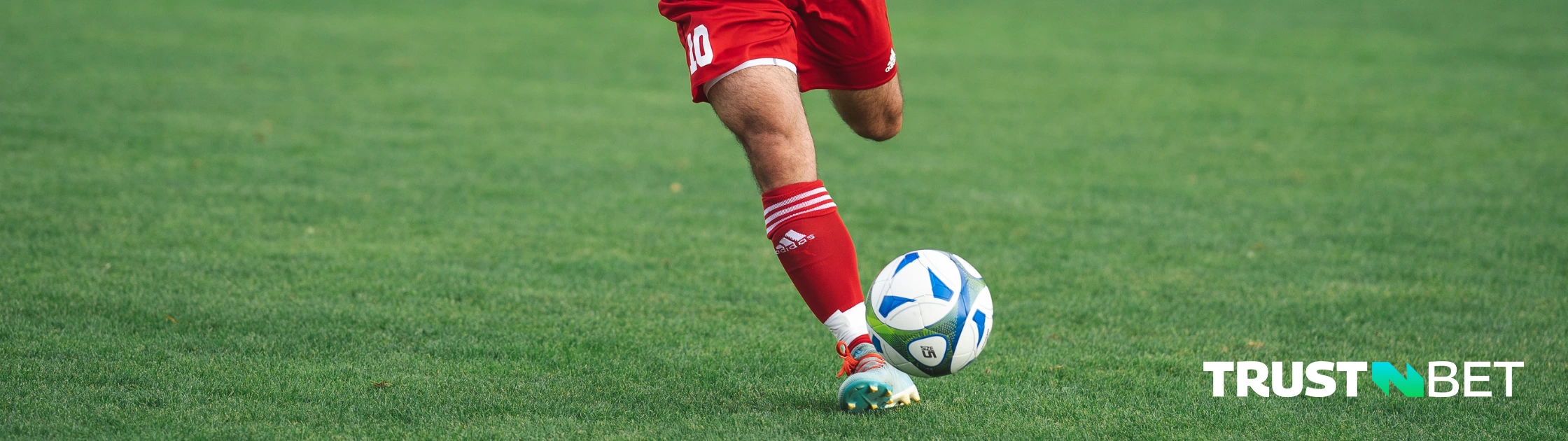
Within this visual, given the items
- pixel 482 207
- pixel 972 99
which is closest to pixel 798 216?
pixel 482 207

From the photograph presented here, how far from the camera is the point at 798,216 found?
11.0 ft

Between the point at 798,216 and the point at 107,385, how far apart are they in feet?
6.30

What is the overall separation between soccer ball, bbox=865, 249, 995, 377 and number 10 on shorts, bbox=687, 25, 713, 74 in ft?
2.51

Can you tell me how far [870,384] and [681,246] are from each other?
9.07 feet

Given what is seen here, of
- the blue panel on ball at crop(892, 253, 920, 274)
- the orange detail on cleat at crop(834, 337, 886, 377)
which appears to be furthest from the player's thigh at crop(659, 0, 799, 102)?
the orange detail on cleat at crop(834, 337, 886, 377)

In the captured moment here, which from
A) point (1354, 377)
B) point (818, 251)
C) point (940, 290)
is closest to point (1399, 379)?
point (1354, 377)

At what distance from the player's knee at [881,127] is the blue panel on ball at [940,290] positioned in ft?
3.44

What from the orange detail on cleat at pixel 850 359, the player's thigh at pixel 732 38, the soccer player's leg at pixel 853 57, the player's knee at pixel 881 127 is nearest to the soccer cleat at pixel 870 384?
the orange detail on cleat at pixel 850 359

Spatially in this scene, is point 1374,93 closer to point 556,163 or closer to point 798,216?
point 556,163

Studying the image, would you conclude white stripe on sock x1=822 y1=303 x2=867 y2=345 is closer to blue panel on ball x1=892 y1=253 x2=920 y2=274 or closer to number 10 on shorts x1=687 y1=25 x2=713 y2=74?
A: blue panel on ball x1=892 y1=253 x2=920 y2=274

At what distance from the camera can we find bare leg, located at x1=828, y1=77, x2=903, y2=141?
4230 millimetres

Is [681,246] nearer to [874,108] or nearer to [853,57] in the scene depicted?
[874,108]

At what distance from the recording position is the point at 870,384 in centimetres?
334

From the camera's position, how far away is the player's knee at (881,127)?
441cm
